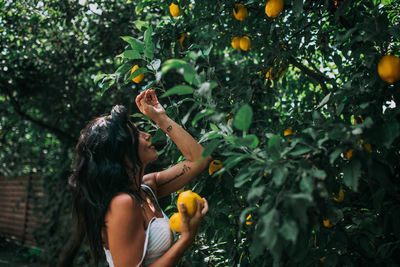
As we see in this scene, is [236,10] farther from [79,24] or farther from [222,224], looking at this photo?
[79,24]

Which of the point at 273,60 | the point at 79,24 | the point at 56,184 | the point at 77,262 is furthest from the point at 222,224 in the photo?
the point at 56,184

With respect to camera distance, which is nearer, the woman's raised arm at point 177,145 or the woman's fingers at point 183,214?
the woman's fingers at point 183,214

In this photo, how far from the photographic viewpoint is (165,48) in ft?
6.61

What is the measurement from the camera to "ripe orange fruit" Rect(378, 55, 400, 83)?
1.14m

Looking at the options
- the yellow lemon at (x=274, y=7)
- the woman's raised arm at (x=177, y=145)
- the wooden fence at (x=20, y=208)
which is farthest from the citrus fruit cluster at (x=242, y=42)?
the wooden fence at (x=20, y=208)

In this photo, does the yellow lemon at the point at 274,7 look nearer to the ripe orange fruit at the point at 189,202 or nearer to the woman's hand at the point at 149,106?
the woman's hand at the point at 149,106

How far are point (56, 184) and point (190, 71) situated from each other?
523cm

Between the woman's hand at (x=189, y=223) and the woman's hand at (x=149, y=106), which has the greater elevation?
the woman's hand at (x=149, y=106)

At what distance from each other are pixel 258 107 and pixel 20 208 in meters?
6.12

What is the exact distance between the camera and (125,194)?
1.30 meters

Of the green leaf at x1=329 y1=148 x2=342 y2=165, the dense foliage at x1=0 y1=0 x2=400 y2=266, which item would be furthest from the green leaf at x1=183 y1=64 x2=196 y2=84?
the green leaf at x1=329 y1=148 x2=342 y2=165

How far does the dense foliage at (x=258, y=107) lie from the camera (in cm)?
94

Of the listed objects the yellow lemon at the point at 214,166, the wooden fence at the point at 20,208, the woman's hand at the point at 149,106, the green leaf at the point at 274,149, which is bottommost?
the wooden fence at the point at 20,208

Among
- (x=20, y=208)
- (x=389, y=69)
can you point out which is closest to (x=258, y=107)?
(x=389, y=69)
